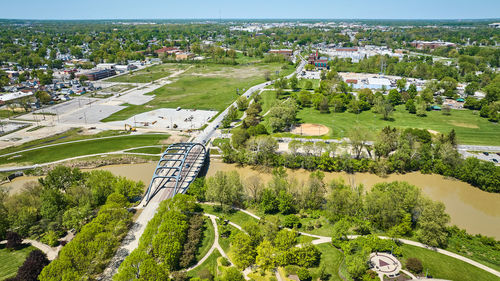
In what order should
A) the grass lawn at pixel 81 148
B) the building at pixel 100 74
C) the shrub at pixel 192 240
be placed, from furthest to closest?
the building at pixel 100 74 → the grass lawn at pixel 81 148 → the shrub at pixel 192 240

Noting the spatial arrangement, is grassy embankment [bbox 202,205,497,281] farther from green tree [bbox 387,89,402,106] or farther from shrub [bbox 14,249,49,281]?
green tree [bbox 387,89,402,106]

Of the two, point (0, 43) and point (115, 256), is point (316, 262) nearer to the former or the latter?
point (115, 256)

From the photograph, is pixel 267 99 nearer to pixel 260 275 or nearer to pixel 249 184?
pixel 249 184

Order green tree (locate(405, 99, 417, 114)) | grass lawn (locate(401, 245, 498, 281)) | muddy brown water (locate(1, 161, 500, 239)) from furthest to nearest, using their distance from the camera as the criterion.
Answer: green tree (locate(405, 99, 417, 114)), muddy brown water (locate(1, 161, 500, 239)), grass lawn (locate(401, 245, 498, 281))

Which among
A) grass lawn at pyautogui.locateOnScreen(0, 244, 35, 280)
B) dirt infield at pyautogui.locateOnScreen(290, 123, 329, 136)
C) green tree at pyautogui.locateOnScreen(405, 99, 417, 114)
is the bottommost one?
grass lawn at pyautogui.locateOnScreen(0, 244, 35, 280)

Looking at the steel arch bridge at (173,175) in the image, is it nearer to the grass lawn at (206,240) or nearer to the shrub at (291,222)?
the grass lawn at (206,240)

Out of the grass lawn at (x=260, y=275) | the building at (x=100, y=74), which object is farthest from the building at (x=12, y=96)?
the grass lawn at (x=260, y=275)

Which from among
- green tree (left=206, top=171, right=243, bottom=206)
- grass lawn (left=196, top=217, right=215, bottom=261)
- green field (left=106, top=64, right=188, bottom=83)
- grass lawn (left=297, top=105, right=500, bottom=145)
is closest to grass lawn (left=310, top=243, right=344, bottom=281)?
grass lawn (left=196, top=217, right=215, bottom=261)

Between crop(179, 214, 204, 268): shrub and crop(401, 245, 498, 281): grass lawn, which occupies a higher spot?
crop(179, 214, 204, 268): shrub
